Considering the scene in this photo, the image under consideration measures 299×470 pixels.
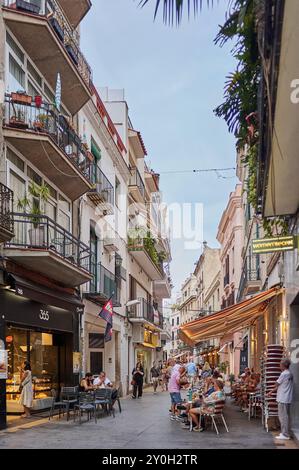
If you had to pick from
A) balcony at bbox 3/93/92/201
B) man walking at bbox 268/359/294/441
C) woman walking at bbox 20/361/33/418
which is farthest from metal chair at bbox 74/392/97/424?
balcony at bbox 3/93/92/201

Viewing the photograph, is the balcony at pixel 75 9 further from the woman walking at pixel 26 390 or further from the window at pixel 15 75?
the woman walking at pixel 26 390

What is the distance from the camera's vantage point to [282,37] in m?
5.64

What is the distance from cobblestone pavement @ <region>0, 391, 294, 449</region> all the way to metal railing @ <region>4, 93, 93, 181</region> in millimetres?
7186

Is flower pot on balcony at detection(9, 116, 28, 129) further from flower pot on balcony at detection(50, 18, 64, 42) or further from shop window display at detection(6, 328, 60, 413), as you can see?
shop window display at detection(6, 328, 60, 413)

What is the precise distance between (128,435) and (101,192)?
13.0m

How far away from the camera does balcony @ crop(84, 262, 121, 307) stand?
23.5m

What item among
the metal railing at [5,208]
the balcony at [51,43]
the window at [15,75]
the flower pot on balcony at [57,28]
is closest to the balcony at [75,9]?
the balcony at [51,43]

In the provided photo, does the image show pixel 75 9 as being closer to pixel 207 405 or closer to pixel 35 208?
pixel 35 208

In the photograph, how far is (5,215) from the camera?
14.3 meters

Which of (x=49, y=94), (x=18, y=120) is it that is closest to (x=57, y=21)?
(x=49, y=94)

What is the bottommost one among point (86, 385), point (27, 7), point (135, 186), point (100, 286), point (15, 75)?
point (86, 385)

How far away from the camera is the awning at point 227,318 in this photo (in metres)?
16.9

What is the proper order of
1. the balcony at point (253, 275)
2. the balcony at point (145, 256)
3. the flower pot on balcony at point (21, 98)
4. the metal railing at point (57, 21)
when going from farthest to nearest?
the balcony at point (145, 256), the balcony at point (253, 275), the metal railing at point (57, 21), the flower pot on balcony at point (21, 98)
